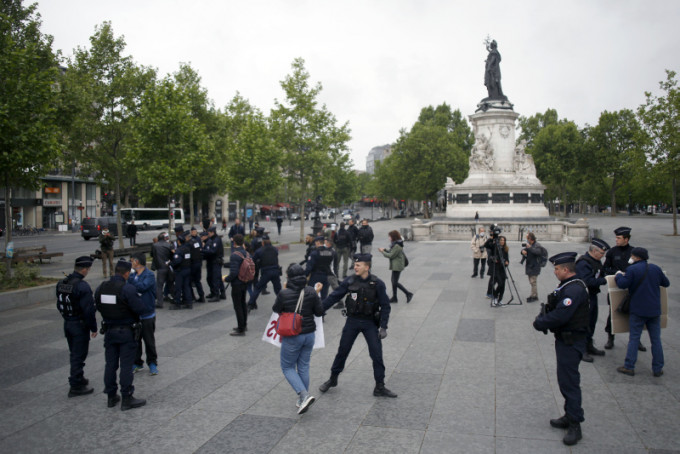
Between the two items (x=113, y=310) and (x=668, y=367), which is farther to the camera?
(x=668, y=367)

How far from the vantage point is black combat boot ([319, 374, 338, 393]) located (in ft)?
20.8

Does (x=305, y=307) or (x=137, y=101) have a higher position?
(x=137, y=101)

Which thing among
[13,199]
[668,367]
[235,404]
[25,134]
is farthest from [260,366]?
[13,199]

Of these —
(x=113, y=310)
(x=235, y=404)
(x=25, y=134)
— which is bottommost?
(x=235, y=404)

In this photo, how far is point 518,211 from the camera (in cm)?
3297

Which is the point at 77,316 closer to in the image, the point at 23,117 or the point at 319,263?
the point at 319,263

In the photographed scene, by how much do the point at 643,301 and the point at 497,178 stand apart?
28.8 m

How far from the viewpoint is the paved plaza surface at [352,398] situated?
16.5 ft

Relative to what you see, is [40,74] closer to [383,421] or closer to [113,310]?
[113,310]

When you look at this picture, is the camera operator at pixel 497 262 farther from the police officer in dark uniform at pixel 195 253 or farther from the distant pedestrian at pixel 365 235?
the police officer in dark uniform at pixel 195 253

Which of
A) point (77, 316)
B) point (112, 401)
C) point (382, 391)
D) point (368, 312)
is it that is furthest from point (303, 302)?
point (77, 316)

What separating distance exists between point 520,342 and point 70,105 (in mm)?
15074

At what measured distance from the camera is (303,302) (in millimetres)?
5723

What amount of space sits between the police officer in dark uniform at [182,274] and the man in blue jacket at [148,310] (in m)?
3.82
